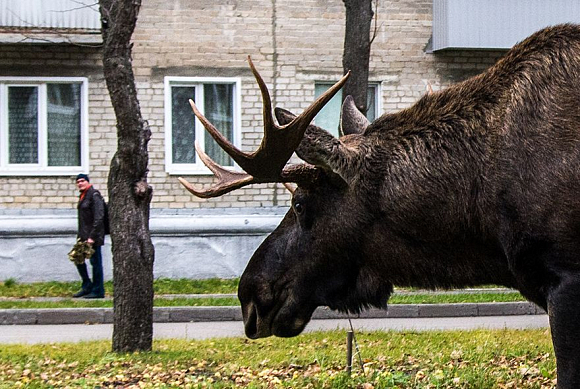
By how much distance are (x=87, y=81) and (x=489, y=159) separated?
595 inches

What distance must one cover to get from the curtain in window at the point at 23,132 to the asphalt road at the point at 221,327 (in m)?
5.70

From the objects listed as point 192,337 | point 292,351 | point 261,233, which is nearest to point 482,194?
point 292,351

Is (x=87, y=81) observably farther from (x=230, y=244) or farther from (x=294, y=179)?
(x=294, y=179)

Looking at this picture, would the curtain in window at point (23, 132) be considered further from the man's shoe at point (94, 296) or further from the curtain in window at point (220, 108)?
the man's shoe at point (94, 296)

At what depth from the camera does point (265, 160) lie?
19.2ft

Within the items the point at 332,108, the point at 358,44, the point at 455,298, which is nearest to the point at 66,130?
the point at 332,108

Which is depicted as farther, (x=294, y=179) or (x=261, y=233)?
(x=261, y=233)

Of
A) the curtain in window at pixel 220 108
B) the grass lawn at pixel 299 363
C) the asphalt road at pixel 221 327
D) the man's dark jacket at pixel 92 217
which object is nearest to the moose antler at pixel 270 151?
the grass lawn at pixel 299 363

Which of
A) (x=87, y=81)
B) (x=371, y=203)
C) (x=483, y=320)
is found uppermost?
(x=87, y=81)

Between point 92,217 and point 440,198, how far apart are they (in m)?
12.6

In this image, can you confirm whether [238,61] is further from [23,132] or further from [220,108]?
[23,132]

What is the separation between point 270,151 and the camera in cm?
579

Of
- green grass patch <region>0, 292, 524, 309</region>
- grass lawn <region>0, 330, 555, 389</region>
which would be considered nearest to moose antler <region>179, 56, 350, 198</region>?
grass lawn <region>0, 330, 555, 389</region>

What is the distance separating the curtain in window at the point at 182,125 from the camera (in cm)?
2002
